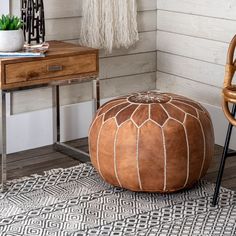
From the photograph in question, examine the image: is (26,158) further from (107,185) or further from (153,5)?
(153,5)

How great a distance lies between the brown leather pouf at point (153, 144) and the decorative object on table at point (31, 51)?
0.40m

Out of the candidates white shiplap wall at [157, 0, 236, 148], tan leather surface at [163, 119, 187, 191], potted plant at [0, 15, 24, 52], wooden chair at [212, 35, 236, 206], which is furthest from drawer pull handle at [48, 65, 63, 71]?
white shiplap wall at [157, 0, 236, 148]

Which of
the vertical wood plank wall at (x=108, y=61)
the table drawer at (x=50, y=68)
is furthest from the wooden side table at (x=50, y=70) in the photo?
the vertical wood plank wall at (x=108, y=61)

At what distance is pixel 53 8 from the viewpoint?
3.61 metres

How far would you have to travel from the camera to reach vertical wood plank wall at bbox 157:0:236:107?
364 cm

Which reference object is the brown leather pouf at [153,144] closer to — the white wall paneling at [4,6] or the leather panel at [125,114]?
the leather panel at [125,114]

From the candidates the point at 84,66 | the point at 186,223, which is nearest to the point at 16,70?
the point at 84,66

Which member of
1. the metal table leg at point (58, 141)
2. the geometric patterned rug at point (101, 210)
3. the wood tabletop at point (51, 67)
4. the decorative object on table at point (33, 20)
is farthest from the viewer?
the metal table leg at point (58, 141)

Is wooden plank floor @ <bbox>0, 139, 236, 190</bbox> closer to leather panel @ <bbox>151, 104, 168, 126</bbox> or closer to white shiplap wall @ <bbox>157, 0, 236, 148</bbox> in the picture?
white shiplap wall @ <bbox>157, 0, 236, 148</bbox>

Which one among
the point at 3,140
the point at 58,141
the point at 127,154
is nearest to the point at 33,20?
the point at 3,140

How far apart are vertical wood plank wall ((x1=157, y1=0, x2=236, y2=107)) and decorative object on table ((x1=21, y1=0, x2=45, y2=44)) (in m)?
0.90

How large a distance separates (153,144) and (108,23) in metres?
0.98

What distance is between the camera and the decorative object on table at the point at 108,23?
12.0 ft

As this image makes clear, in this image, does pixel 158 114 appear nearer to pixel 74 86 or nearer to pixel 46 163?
pixel 46 163
